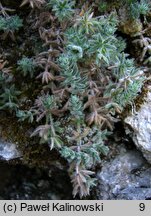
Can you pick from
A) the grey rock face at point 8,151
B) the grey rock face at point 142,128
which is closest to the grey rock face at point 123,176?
the grey rock face at point 142,128

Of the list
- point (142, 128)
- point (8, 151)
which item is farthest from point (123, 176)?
point (8, 151)

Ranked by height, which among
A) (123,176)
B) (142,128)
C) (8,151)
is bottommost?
(123,176)

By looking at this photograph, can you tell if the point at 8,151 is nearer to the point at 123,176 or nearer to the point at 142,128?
the point at 123,176

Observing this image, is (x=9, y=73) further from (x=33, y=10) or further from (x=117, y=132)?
(x=117, y=132)

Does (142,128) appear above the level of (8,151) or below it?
above

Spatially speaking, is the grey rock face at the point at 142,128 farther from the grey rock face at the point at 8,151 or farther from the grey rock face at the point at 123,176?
the grey rock face at the point at 8,151


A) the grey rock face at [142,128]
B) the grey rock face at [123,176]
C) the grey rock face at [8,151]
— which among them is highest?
the grey rock face at [142,128]

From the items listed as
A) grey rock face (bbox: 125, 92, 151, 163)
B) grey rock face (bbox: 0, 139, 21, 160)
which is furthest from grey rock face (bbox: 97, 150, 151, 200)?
grey rock face (bbox: 0, 139, 21, 160)

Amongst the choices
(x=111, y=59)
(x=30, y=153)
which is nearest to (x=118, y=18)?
(x=111, y=59)
